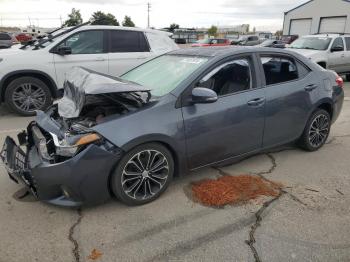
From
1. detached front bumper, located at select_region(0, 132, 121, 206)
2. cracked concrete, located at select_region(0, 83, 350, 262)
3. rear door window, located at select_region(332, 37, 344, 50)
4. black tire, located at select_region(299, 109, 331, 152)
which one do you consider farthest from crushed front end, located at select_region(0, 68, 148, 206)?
rear door window, located at select_region(332, 37, 344, 50)

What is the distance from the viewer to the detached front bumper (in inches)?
120

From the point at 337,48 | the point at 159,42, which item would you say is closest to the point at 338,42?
the point at 337,48

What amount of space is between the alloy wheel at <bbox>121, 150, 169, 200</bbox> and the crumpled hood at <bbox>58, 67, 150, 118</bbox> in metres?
0.65

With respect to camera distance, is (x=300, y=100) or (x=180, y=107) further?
(x=300, y=100)

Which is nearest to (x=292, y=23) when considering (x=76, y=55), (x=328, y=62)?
(x=328, y=62)

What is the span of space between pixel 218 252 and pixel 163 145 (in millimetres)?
1178

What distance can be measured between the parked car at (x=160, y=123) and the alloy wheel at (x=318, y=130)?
282 mm

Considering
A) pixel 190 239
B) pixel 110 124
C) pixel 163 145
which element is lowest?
pixel 190 239

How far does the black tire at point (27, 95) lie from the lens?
6973 mm

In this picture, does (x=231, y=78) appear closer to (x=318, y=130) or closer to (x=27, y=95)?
(x=318, y=130)

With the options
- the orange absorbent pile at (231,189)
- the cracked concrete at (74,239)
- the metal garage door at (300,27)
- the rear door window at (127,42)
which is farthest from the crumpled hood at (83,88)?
the metal garage door at (300,27)

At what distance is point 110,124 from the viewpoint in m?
3.23

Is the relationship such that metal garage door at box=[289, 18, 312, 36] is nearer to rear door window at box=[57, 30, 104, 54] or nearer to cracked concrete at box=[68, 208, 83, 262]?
rear door window at box=[57, 30, 104, 54]

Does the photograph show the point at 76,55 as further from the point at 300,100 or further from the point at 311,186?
the point at 311,186
